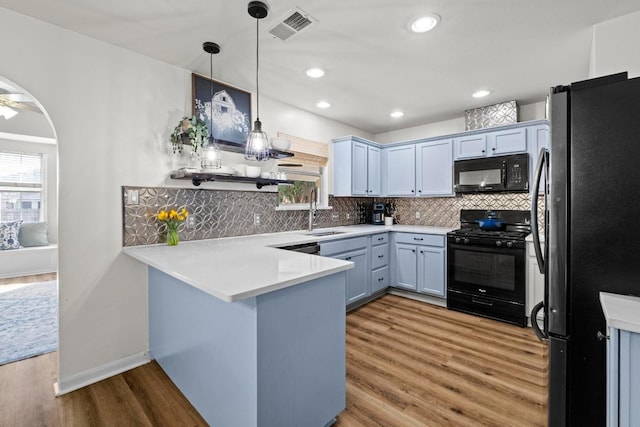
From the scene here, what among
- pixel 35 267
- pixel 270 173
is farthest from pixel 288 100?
pixel 35 267

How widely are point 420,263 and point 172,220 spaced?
2881 mm

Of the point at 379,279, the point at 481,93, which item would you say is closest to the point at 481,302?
the point at 379,279

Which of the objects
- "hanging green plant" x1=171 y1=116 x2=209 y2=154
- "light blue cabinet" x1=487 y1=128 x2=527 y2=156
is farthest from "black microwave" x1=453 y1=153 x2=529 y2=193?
Answer: "hanging green plant" x1=171 y1=116 x2=209 y2=154

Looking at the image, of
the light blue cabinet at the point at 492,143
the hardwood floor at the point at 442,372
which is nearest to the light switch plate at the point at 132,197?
the hardwood floor at the point at 442,372

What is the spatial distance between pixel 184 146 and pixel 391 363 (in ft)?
8.39

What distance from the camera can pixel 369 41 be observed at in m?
2.20

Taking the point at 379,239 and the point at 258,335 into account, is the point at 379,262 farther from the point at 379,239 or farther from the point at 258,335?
the point at 258,335

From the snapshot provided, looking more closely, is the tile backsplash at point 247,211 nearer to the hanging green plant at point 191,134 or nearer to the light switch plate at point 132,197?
the light switch plate at point 132,197

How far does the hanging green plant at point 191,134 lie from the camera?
239 cm

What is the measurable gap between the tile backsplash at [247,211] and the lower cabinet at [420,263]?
74 centimetres

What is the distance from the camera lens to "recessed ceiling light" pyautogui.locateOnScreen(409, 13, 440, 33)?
191cm

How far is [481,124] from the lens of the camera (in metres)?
3.69

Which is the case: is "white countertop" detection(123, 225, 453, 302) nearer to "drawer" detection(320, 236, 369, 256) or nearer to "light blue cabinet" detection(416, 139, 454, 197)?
"drawer" detection(320, 236, 369, 256)

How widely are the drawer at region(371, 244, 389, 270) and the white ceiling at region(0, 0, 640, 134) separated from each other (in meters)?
1.87
